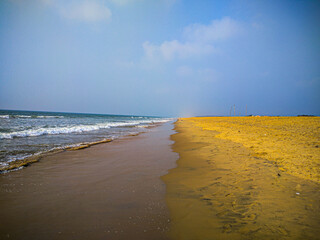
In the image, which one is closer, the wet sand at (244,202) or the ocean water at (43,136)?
Answer: the wet sand at (244,202)

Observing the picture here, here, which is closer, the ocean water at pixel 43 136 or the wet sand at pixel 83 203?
the wet sand at pixel 83 203

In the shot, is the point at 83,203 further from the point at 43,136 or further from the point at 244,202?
the point at 43,136

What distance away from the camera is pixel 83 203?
111 inches

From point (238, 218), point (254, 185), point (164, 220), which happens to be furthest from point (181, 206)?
point (254, 185)

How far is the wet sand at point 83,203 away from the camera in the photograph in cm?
212

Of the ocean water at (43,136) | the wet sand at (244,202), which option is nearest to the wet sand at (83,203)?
the wet sand at (244,202)

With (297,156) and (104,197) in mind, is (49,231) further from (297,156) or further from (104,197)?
(297,156)

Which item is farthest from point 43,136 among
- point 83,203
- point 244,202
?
point 244,202

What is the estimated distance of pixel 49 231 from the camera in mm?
2119

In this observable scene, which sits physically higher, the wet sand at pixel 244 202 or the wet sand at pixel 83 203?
the wet sand at pixel 244 202

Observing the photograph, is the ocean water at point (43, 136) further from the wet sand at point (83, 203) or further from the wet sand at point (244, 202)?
the wet sand at point (244, 202)

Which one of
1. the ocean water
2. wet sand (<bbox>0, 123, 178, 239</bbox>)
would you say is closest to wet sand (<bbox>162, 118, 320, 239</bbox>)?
wet sand (<bbox>0, 123, 178, 239</bbox>)

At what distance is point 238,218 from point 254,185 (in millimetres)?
1456

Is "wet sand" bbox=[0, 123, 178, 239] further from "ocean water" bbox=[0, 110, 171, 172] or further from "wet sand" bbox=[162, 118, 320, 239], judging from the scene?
"ocean water" bbox=[0, 110, 171, 172]
